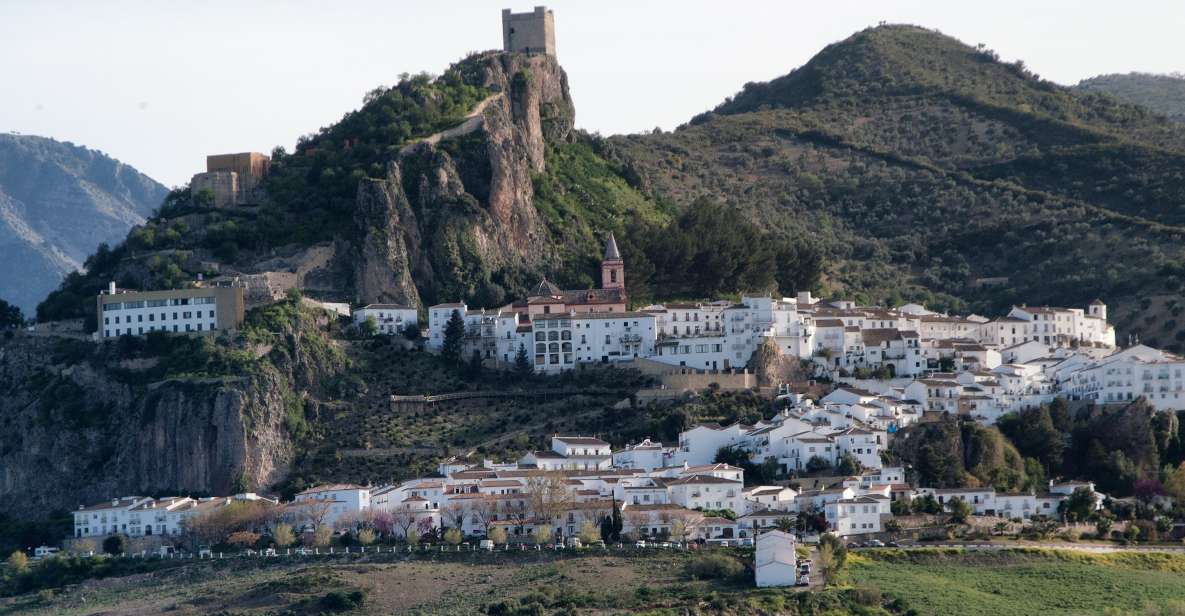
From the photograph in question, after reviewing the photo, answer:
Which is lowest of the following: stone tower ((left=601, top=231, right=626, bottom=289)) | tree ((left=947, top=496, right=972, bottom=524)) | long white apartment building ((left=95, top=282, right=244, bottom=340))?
tree ((left=947, top=496, right=972, bottom=524))

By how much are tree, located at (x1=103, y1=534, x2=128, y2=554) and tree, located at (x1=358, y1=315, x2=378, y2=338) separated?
56.8 ft

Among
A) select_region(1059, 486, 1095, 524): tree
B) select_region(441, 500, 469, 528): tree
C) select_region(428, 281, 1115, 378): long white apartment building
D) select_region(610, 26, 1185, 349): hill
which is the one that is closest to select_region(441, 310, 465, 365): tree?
select_region(428, 281, 1115, 378): long white apartment building

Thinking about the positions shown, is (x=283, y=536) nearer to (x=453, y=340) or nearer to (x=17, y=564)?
(x=17, y=564)

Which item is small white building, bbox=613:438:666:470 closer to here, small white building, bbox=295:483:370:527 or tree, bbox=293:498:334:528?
small white building, bbox=295:483:370:527

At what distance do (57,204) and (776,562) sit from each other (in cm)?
10585

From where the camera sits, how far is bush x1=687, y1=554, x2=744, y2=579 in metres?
76.6

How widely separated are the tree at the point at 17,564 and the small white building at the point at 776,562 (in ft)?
88.5

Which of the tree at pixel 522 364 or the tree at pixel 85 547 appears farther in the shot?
the tree at pixel 522 364

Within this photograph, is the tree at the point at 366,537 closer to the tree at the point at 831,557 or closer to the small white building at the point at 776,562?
the small white building at the point at 776,562

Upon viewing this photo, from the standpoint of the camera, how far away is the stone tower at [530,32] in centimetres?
12275

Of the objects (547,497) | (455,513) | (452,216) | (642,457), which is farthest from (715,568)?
(452,216)

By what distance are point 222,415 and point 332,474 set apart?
501 cm

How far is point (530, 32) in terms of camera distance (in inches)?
4843

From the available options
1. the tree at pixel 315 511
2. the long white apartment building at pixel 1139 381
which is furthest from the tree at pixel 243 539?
the long white apartment building at pixel 1139 381
